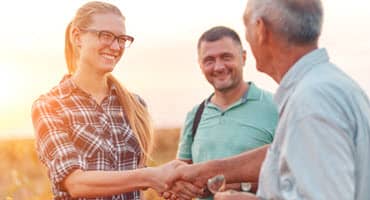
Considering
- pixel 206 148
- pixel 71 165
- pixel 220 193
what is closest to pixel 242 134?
pixel 206 148

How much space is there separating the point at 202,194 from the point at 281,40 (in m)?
1.70

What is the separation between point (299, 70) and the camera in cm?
266

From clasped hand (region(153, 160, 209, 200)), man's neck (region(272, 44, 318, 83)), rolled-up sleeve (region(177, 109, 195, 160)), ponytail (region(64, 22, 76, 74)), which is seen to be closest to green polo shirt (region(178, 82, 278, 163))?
rolled-up sleeve (region(177, 109, 195, 160))

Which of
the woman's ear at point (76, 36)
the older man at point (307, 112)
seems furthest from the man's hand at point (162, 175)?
the older man at point (307, 112)

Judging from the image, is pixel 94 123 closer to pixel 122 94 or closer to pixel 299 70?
pixel 122 94

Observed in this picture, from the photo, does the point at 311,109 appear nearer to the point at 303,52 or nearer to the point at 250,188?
the point at 303,52

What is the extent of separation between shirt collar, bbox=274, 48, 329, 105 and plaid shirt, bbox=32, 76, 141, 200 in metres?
1.41

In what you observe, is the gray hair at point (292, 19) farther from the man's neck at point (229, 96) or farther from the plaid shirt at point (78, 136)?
the man's neck at point (229, 96)

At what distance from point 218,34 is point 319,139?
224 centimetres

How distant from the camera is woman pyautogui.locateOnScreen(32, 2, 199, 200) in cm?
392

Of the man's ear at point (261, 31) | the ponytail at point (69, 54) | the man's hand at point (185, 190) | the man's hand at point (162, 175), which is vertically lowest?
the man's hand at point (185, 190)

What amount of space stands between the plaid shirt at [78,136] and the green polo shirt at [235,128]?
0.41 m

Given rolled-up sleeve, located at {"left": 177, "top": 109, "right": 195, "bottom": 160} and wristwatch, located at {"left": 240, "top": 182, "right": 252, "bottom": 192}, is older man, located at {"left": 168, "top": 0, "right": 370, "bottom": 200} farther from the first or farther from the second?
rolled-up sleeve, located at {"left": 177, "top": 109, "right": 195, "bottom": 160}

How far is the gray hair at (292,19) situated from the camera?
2662 mm
